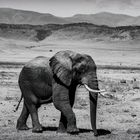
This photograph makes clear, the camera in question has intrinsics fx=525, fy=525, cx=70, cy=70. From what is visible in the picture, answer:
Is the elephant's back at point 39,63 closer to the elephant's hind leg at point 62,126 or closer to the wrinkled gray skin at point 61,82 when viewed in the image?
the wrinkled gray skin at point 61,82

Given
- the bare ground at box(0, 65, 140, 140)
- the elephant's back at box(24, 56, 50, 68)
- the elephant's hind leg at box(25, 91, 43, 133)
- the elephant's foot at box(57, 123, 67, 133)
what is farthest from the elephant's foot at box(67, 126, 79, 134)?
the elephant's back at box(24, 56, 50, 68)

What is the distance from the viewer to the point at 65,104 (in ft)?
45.5

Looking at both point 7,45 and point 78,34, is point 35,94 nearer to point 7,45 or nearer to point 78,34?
point 7,45

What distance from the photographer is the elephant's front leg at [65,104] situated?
545 inches

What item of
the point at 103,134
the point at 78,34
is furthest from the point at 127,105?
the point at 78,34

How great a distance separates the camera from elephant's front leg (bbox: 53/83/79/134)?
13.8 m

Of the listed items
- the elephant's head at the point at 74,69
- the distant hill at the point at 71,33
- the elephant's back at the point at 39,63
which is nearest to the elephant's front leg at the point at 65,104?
the elephant's head at the point at 74,69

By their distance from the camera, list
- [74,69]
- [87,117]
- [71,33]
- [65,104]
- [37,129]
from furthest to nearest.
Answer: [71,33], [87,117], [37,129], [74,69], [65,104]

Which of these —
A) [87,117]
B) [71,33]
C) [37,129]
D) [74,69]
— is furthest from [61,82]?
[71,33]

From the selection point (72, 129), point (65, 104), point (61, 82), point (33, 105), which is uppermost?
point (61, 82)

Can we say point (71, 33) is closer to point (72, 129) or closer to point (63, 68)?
point (63, 68)

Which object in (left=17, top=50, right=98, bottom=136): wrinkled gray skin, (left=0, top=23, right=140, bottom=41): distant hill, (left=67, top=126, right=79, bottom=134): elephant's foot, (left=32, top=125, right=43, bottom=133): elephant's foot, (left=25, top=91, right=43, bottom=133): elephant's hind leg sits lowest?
(left=0, top=23, right=140, bottom=41): distant hill

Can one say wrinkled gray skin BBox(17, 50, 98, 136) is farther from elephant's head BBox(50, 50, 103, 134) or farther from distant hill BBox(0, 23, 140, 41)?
distant hill BBox(0, 23, 140, 41)

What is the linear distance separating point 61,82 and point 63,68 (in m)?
0.37
